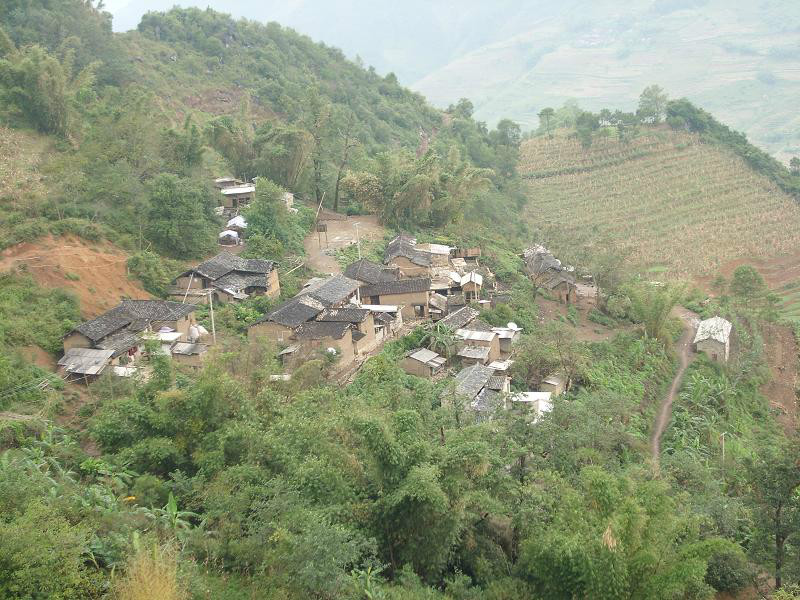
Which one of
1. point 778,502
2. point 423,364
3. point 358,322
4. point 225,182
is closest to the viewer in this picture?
point 778,502

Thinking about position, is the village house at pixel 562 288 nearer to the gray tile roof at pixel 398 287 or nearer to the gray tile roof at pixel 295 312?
the gray tile roof at pixel 398 287

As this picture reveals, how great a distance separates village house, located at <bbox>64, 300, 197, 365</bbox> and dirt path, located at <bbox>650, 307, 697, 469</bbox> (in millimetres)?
14260

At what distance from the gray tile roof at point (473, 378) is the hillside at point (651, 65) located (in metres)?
62.6

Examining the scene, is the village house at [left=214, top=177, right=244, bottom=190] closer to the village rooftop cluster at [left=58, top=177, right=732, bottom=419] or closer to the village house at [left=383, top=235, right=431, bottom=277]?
the village rooftop cluster at [left=58, top=177, right=732, bottom=419]

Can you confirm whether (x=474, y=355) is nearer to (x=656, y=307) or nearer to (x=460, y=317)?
(x=460, y=317)

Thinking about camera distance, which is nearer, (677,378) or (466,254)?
(677,378)

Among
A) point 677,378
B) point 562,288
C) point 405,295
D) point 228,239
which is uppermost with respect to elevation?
point 228,239

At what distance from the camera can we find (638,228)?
43.3 m

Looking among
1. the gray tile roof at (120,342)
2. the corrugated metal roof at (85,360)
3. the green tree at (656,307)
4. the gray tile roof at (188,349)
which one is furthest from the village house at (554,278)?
the corrugated metal roof at (85,360)

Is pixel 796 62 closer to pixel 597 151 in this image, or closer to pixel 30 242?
pixel 597 151

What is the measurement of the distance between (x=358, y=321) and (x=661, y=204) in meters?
31.6

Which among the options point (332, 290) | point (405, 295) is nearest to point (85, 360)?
point (332, 290)

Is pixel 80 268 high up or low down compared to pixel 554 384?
up

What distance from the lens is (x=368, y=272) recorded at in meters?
26.8
